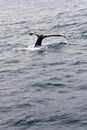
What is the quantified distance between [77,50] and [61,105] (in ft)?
34.4

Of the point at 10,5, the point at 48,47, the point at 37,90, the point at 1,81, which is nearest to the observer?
the point at 37,90

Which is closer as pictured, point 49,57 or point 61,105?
point 61,105

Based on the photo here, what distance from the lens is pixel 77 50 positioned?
1133 inches

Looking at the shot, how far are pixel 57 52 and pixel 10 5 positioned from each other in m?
29.9

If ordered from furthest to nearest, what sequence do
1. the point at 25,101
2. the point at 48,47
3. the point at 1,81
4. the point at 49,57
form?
the point at 48,47, the point at 49,57, the point at 1,81, the point at 25,101

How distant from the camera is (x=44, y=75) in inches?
937

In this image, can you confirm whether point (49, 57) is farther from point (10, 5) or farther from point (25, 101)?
point (10, 5)

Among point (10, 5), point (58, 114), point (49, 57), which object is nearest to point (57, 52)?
point (49, 57)

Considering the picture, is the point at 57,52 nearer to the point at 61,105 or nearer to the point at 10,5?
the point at 61,105

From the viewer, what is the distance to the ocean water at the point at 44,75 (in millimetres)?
17656

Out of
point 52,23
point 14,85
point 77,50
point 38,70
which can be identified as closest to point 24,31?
point 52,23

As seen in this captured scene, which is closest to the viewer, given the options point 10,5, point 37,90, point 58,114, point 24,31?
point 58,114

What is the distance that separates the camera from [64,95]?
20.1m

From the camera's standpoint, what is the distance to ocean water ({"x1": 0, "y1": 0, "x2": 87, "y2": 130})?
17.7m
